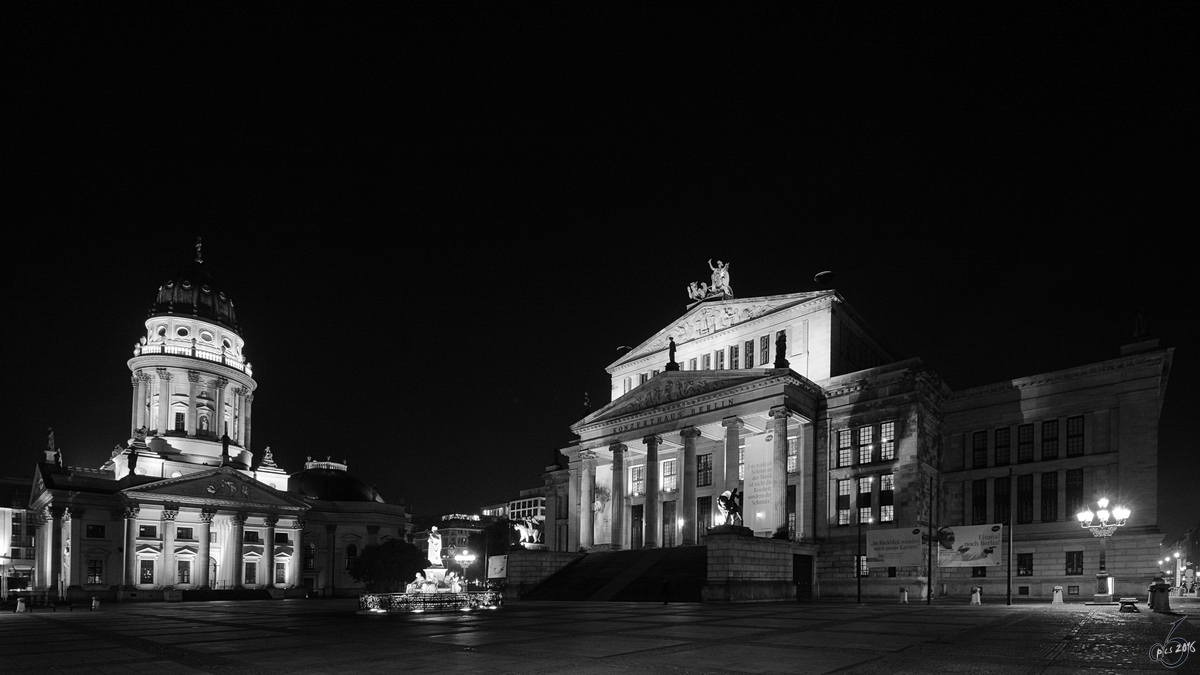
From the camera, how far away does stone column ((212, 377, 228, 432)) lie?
99750 mm

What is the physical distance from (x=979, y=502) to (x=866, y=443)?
8357mm

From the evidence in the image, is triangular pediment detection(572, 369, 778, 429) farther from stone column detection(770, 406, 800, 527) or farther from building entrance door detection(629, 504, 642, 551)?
building entrance door detection(629, 504, 642, 551)

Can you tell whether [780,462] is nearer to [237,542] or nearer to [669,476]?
[669,476]

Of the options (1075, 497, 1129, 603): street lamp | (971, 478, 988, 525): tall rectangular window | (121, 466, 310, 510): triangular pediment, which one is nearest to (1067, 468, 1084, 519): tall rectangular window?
(1075, 497, 1129, 603): street lamp

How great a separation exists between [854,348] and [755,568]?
21829mm

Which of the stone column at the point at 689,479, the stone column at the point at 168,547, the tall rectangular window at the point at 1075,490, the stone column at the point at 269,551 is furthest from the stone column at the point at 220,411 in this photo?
the tall rectangular window at the point at 1075,490

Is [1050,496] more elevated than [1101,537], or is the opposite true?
[1050,496]

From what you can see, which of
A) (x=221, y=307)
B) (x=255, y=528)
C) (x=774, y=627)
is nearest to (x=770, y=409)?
(x=774, y=627)

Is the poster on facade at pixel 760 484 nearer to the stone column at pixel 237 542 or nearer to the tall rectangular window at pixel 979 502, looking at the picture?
the tall rectangular window at pixel 979 502

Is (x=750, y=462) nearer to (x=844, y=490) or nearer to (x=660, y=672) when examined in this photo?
(x=844, y=490)

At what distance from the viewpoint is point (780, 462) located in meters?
53.7

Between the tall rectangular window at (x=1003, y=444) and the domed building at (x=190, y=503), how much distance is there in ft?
241

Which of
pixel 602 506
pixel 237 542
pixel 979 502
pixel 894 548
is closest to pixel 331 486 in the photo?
pixel 237 542

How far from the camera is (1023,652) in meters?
17.2
